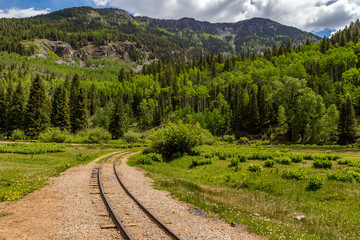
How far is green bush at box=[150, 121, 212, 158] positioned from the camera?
2942 cm

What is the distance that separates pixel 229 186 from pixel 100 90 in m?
143

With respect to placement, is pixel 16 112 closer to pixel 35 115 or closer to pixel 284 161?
pixel 35 115

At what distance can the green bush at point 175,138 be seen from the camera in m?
29.4

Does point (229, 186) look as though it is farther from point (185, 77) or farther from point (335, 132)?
point (185, 77)

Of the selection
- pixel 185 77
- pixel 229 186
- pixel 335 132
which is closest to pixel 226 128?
pixel 335 132

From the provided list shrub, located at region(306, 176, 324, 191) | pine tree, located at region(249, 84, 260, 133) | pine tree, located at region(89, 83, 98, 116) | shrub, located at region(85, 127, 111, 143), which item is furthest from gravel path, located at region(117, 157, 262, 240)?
pine tree, located at region(89, 83, 98, 116)

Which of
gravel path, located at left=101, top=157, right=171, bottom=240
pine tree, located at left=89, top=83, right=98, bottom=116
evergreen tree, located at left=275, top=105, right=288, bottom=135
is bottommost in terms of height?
gravel path, located at left=101, top=157, right=171, bottom=240

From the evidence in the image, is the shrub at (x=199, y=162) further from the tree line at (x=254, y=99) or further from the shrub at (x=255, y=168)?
the tree line at (x=254, y=99)

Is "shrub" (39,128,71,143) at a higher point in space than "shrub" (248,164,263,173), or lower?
higher

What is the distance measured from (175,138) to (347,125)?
41.5 meters

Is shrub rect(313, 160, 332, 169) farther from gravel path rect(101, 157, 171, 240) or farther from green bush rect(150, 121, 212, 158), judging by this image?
gravel path rect(101, 157, 171, 240)

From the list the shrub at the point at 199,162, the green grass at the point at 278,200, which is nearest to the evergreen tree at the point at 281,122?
the green grass at the point at 278,200

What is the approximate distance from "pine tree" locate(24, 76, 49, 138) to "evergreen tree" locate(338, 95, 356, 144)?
7480cm

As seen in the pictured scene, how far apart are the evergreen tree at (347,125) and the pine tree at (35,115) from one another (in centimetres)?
7480
